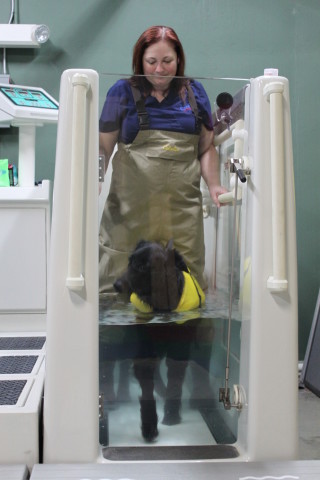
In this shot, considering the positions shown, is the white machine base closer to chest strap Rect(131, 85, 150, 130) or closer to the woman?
the woman

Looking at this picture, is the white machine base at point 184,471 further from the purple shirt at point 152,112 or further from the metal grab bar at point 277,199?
the purple shirt at point 152,112

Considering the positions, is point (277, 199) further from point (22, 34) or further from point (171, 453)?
point (22, 34)

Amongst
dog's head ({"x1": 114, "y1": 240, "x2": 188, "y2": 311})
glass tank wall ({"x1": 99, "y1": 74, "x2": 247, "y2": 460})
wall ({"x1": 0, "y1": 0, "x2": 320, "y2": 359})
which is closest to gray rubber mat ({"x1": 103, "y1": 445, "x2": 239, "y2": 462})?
glass tank wall ({"x1": 99, "y1": 74, "x2": 247, "y2": 460})

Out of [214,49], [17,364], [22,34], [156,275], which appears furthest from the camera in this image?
[214,49]

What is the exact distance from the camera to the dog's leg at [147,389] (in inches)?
63.3

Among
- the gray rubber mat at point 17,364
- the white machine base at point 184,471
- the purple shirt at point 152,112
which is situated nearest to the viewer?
the white machine base at point 184,471

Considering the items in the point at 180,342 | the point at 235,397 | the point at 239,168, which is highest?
the point at 239,168

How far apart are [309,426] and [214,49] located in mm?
2447

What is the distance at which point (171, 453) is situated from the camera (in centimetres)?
152

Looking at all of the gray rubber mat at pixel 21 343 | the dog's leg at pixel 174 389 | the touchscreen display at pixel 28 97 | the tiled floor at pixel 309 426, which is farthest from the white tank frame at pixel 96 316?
the touchscreen display at pixel 28 97

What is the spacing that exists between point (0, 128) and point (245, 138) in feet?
7.27

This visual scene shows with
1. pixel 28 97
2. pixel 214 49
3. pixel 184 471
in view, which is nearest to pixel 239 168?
pixel 184 471

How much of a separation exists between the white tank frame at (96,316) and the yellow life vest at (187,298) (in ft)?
0.59

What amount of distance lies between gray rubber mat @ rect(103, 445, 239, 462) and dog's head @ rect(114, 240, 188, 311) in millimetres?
428
